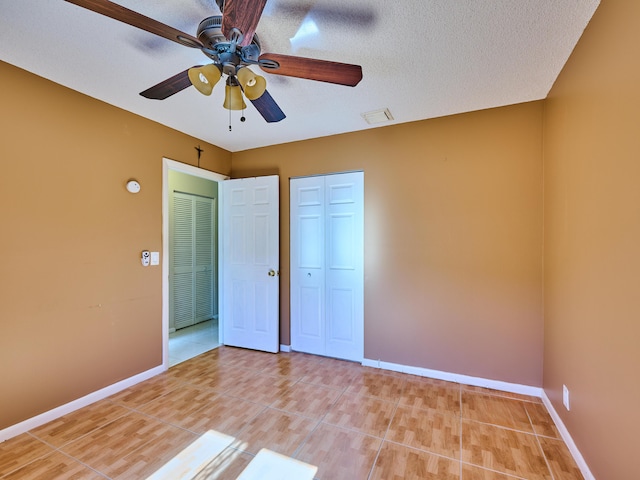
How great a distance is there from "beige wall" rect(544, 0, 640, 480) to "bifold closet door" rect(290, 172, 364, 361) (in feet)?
5.53

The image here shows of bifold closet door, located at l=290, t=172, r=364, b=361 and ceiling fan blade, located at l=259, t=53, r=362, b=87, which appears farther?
bifold closet door, located at l=290, t=172, r=364, b=361

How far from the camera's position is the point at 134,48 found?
181 cm

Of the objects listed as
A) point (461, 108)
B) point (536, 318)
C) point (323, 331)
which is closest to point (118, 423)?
point (323, 331)

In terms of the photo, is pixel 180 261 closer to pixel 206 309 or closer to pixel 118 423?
pixel 206 309

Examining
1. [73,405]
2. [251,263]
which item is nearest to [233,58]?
[251,263]

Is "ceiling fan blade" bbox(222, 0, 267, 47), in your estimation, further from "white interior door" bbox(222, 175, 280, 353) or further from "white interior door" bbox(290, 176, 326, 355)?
"white interior door" bbox(222, 175, 280, 353)

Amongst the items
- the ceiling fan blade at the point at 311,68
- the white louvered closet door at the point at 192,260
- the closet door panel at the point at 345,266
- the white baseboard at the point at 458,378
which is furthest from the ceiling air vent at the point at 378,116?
the white louvered closet door at the point at 192,260

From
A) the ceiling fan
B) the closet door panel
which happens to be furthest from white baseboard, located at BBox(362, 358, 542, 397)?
A: the ceiling fan

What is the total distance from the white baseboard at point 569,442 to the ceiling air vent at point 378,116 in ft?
8.89

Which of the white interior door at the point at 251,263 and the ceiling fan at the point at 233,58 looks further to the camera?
the white interior door at the point at 251,263

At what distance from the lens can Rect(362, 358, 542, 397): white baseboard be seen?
2.51m

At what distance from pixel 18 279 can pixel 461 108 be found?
12.1 feet

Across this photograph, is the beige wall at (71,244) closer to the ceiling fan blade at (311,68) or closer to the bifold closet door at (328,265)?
the bifold closet door at (328,265)

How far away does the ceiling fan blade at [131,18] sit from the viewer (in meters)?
1.12
